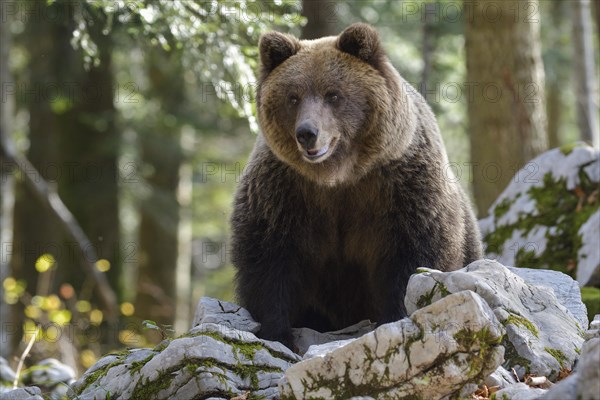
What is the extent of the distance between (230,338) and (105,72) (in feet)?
38.3

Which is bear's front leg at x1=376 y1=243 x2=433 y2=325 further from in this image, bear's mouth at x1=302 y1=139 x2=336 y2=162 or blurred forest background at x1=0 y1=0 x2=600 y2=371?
blurred forest background at x1=0 y1=0 x2=600 y2=371

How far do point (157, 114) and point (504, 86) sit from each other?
8.17 m

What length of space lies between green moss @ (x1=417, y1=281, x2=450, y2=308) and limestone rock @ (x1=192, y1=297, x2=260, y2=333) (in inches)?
62.7

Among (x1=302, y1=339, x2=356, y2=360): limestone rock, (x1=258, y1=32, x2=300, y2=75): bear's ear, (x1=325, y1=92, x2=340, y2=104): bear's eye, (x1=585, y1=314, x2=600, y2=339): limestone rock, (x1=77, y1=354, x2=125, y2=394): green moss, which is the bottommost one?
(x1=77, y1=354, x2=125, y2=394): green moss

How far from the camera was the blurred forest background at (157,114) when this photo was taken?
977cm

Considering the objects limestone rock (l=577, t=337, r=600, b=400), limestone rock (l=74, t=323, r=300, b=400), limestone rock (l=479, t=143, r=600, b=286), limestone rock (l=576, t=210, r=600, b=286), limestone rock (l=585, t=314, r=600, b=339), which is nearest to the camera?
limestone rock (l=577, t=337, r=600, b=400)

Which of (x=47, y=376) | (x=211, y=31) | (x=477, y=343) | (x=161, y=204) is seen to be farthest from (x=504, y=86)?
(x=161, y=204)

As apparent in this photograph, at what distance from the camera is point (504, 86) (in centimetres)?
1003

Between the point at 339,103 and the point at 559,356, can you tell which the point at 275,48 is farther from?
the point at 559,356

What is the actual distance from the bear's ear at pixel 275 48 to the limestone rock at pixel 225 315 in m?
1.81

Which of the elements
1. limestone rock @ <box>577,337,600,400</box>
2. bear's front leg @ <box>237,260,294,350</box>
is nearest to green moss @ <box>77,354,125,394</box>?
bear's front leg @ <box>237,260,294,350</box>

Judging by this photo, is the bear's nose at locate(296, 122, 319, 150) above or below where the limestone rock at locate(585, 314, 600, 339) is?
above

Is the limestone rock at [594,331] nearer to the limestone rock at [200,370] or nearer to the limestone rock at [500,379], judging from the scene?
the limestone rock at [500,379]

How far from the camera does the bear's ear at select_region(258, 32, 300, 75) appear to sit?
6277mm
